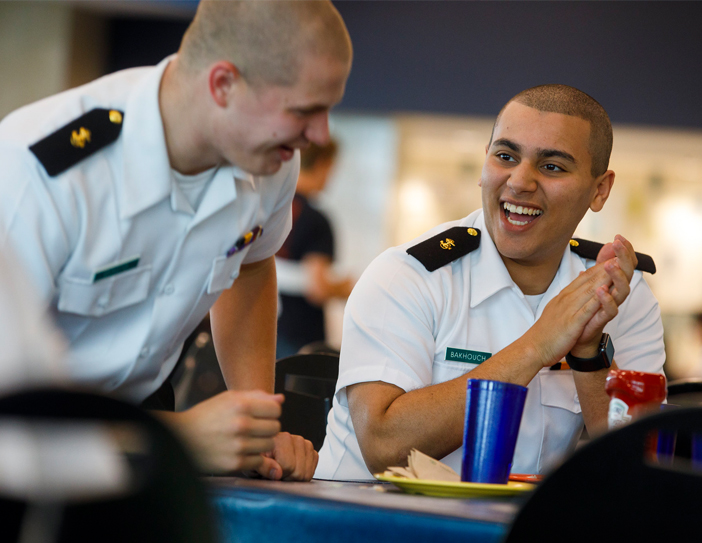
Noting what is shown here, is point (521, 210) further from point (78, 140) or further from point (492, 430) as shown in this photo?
point (78, 140)

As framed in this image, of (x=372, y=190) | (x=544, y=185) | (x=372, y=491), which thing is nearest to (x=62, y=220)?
(x=372, y=491)

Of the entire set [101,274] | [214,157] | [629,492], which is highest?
[214,157]

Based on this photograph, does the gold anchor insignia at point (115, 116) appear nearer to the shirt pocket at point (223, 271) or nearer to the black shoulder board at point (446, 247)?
the shirt pocket at point (223, 271)

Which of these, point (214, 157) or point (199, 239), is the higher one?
point (214, 157)

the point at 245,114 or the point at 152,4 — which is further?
the point at 152,4

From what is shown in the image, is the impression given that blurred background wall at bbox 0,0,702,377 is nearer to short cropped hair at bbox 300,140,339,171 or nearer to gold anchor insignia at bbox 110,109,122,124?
short cropped hair at bbox 300,140,339,171

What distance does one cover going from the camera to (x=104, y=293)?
1.07 metres

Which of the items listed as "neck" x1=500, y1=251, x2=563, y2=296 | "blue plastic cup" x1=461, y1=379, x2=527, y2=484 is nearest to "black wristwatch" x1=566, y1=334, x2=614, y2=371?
"neck" x1=500, y1=251, x2=563, y2=296

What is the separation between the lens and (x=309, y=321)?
338cm

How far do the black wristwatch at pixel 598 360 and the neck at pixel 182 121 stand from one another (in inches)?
30.5

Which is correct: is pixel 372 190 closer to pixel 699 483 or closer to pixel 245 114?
pixel 245 114

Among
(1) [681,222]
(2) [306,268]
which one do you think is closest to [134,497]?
(2) [306,268]

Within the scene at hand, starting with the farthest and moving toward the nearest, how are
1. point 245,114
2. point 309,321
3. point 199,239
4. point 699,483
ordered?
point 309,321 < point 199,239 < point 245,114 < point 699,483

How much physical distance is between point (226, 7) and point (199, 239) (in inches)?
13.4
